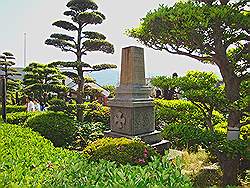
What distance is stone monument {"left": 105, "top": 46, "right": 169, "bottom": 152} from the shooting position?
6.61 metres

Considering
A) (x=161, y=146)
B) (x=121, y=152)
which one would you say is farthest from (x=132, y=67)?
(x=121, y=152)

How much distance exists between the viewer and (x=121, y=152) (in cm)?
427

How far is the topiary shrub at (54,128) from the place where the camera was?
7.32 metres

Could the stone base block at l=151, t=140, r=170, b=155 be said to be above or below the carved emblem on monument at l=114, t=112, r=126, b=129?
below

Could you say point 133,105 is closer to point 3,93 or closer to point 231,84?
point 231,84

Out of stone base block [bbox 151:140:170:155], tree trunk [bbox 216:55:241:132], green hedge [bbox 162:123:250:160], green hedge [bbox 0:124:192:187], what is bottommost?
stone base block [bbox 151:140:170:155]

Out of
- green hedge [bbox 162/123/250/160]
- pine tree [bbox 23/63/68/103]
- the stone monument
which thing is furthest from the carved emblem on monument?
pine tree [bbox 23/63/68/103]

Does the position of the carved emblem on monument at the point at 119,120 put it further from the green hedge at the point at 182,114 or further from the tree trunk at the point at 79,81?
the tree trunk at the point at 79,81

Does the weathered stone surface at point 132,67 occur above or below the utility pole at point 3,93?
above

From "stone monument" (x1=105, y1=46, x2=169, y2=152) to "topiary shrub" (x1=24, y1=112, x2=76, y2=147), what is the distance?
1.11m

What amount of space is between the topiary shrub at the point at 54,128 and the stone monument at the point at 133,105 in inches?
43.6

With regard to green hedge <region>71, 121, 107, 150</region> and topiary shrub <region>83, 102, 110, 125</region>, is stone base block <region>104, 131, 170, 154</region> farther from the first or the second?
topiary shrub <region>83, 102, 110, 125</region>

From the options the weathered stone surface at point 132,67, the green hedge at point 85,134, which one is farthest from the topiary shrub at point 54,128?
the weathered stone surface at point 132,67

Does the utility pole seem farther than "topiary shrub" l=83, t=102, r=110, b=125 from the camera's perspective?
No
